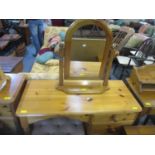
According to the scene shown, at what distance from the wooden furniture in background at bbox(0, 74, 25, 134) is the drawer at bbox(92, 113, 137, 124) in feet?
2.06

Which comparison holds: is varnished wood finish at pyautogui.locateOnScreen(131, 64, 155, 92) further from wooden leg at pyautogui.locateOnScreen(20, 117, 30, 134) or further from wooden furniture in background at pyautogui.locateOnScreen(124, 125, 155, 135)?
wooden leg at pyautogui.locateOnScreen(20, 117, 30, 134)

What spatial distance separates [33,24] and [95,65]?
100 inches

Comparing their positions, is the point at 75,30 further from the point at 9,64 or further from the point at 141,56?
the point at 141,56

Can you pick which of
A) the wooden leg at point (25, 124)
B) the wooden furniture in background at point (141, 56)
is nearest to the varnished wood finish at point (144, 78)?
the wooden leg at point (25, 124)

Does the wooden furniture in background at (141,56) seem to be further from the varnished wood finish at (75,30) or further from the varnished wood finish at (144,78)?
the varnished wood finish at (75,30)

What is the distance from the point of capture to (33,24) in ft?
11.1

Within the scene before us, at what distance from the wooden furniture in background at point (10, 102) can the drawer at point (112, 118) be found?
2.06ft

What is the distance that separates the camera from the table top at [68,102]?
1.12m

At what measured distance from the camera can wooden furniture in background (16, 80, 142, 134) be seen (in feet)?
3.68

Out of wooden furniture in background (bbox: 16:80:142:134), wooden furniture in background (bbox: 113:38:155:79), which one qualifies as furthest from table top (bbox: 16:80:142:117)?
wooden furniture in background (bbox: 113:38:155:79)

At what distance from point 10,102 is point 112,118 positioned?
804mm

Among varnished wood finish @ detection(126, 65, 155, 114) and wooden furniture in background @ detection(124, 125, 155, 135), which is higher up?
varnished wood finish @ detection(126, 65, 155, 114)

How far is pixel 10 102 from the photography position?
1082 mm
